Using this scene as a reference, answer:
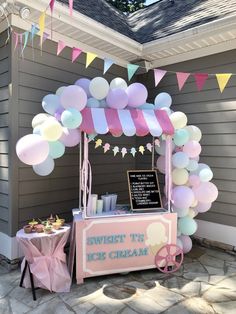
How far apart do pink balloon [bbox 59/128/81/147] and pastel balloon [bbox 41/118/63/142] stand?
0.21m

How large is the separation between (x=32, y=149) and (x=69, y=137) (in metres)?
0.51

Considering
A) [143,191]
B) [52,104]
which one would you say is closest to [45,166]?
[52,104]

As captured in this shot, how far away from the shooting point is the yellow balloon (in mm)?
3682

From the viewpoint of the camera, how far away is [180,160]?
361 cm

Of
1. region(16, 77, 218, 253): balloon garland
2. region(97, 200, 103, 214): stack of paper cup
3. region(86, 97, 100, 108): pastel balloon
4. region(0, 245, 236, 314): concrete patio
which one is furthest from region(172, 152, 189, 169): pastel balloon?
region(0, 245, 236, 314): concrete patio

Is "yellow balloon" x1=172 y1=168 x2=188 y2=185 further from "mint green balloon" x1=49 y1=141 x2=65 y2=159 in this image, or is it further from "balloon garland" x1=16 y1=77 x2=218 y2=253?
"mint green balloon" x1=49 y1=141 x2=65 y2=159

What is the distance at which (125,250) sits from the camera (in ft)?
11.1

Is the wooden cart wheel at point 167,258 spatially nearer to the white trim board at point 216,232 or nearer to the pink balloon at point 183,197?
the pink balloon at point 183,197

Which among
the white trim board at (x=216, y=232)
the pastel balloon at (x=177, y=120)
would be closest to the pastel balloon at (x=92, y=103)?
the pastel balloon at (x=177, y=120)

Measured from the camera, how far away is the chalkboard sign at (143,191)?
3562mm

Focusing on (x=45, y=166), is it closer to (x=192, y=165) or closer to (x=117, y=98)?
(x=117, y=98)

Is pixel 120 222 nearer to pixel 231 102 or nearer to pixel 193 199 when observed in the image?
pixel 193 199

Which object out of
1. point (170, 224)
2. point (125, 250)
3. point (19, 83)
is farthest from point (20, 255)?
point (19, 83)

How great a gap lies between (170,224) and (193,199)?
427 mm
